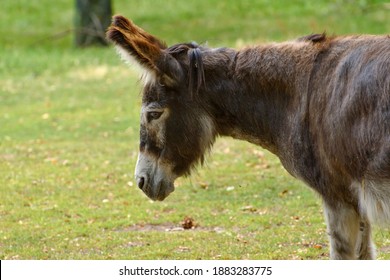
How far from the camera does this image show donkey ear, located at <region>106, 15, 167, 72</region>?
6797mm

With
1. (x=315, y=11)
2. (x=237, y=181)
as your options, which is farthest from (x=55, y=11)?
(x=237, y=181)

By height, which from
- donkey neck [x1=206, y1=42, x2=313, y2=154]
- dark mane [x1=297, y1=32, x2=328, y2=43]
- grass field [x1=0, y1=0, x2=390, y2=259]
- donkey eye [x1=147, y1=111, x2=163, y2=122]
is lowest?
grass field [x1=0, y1=0, x2=390, y2=259]

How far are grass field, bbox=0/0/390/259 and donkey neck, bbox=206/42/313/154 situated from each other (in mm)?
665

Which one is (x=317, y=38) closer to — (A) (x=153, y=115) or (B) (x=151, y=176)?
(A) (x=153, y=115)

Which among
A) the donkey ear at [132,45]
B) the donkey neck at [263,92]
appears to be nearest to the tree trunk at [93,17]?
the donkey ear at [132,45]

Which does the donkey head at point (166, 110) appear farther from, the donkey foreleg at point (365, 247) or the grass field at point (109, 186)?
the donkey foreleg at point (365, 247)

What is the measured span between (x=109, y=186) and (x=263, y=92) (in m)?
5.72

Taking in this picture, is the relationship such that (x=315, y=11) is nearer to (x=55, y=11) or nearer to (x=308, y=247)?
(x=55, y=11)

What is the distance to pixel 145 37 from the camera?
23.3 ft

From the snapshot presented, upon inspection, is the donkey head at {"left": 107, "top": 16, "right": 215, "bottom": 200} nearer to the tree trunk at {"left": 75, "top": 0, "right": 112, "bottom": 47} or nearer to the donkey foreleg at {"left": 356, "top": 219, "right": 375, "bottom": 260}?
the donkey foreleg at {"left": 356, "top": 219, "right": 375, "bottom": 260}

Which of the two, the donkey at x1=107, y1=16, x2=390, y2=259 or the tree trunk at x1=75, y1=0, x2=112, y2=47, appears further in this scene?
the tree trunk at x1=75, y1=0, x2=112, y2=47

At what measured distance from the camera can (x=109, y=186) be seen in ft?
40.4

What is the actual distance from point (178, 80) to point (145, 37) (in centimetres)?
46

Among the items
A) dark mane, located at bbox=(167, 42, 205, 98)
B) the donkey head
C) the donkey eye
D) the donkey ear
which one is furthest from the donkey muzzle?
the donkey ear
